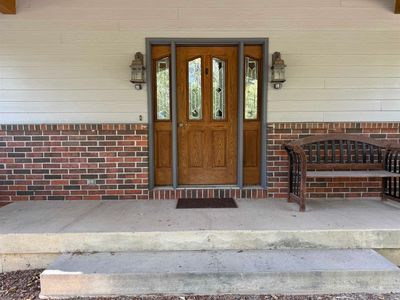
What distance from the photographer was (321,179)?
411 centimetres

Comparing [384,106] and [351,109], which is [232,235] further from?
[384,106]

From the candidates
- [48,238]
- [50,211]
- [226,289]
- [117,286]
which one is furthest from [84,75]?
[226,289]

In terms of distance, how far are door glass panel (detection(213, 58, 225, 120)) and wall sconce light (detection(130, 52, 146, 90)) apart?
0.92 meters

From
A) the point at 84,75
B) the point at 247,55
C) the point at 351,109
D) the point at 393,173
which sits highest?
the point at 247,55

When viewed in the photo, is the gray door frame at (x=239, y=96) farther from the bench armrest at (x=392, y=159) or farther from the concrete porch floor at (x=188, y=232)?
the bench armrest at (x=392, y=159)

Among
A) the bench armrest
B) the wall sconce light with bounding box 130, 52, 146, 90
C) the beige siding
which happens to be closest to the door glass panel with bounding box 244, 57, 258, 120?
the beige siding

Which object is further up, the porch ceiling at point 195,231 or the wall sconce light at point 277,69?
the wall sconce light at point 277,69

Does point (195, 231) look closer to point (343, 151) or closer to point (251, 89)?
point (251, 89)

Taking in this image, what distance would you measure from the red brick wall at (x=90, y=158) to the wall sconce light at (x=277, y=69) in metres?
0.55

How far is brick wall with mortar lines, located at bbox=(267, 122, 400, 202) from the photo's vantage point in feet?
13.2

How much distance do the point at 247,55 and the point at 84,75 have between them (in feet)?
6.70

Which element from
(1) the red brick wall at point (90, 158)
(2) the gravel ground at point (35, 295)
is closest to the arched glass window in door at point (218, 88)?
(1) the red brick wall at point (90, 158)

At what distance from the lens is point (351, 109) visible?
13.2 feet

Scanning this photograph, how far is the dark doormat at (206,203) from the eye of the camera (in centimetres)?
376
